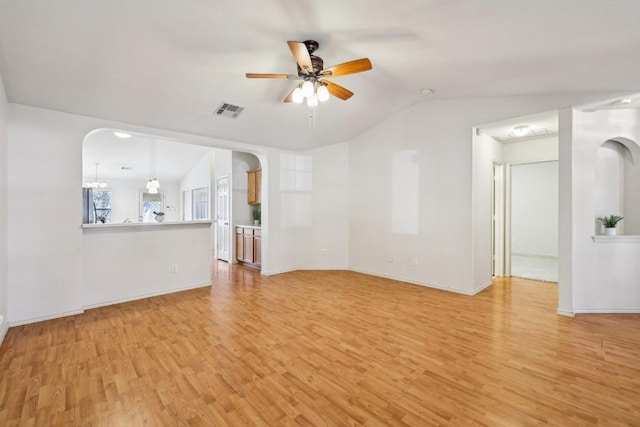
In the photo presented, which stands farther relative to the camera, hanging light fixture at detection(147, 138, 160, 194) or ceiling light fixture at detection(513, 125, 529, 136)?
hanging light fixture at detection(147, 138, 160, 194)

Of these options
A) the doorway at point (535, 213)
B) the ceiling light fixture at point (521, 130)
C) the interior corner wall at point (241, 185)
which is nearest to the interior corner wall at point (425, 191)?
the ceiling light fixture at point (521, 130)

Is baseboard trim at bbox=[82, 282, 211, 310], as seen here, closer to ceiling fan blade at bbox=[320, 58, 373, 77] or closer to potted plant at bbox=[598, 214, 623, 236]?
ceiling fan blade at bbox=[320, 58, 373, 77]

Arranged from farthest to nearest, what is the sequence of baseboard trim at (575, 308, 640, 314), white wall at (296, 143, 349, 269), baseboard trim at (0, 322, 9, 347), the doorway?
1. the doorway
2. white wall at (296, 143, 349, 269)
3. baseboard trim at (575, 308, 640, 314)
4. baseboard trim at (0, 322, 9, 347)

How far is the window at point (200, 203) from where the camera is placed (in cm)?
855

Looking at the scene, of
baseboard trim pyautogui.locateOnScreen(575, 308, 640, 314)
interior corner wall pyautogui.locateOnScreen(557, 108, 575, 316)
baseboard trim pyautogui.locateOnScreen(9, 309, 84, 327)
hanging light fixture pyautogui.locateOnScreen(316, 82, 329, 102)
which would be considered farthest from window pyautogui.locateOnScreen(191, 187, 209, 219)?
baseboard trim pyautogui.locateOnScreen(575, 308, 640, 314)

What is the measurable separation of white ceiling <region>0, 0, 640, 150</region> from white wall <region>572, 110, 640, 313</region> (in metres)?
0.61

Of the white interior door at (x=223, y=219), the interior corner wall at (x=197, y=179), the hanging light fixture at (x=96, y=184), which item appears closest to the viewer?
the white interior door at (x=223, y=219)

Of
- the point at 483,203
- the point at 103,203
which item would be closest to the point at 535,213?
A: the point at 483,203

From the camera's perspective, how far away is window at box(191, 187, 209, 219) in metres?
8.55

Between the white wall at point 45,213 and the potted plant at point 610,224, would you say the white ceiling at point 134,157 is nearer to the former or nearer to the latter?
the white wall at point 45,213

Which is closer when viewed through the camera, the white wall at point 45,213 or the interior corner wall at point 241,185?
the white wall at point 45,213

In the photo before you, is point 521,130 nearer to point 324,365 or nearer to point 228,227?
point 324,365

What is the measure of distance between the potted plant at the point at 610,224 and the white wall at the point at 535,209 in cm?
397

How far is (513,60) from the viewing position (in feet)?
9.82
